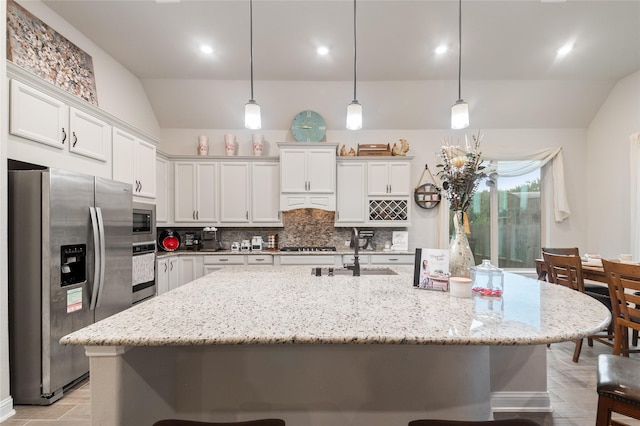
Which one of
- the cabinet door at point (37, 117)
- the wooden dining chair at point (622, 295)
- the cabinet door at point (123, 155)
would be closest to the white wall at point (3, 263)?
the cabinet door at point (37, 117)

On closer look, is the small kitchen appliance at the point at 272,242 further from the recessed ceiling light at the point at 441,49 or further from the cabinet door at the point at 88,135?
the recessed ceiling light at the point at 441,49

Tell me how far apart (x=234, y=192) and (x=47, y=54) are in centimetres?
243

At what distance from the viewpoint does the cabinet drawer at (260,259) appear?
13.6ft

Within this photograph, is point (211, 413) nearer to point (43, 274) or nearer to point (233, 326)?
point (233, 326)

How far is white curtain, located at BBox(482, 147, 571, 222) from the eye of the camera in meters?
4.48

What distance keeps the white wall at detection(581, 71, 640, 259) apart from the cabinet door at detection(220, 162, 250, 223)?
5235 millimetres

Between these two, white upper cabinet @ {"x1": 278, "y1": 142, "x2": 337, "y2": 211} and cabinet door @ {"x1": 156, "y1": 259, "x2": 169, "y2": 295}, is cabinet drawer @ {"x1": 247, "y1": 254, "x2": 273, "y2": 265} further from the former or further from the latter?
cabinet door @ {"x1": 156, "y1": 259, "x2": 169, "y2": 295}

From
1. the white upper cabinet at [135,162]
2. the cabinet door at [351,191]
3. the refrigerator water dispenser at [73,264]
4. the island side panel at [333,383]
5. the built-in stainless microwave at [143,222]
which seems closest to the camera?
the island side panel at [333,383]

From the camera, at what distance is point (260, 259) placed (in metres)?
4.17

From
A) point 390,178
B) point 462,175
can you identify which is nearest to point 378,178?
point 390,178

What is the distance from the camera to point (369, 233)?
4.39 metres

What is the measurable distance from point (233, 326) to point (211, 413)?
576 millimetres

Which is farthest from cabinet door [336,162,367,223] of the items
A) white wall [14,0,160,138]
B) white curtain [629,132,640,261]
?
white curtain [629,132,640,261]

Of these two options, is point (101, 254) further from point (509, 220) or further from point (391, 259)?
point (509, 220)
